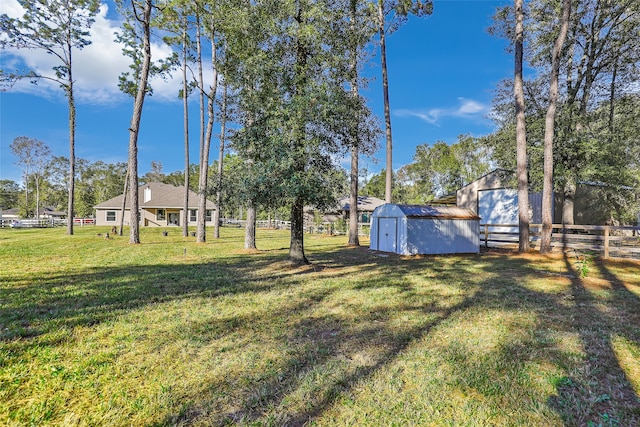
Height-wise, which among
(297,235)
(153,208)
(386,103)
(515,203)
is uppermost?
(386,103)

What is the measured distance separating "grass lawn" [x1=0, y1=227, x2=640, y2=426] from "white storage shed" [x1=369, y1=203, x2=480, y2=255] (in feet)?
18.5

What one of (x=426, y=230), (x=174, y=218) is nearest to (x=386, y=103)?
(x=426, y=230)

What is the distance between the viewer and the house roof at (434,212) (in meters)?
12.8

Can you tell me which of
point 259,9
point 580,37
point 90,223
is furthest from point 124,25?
point 90,223

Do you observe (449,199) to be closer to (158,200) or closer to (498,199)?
(498,199)

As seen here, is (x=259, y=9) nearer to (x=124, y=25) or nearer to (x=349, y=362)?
(x=349, y=362)

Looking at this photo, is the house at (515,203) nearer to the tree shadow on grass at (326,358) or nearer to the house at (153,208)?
the tree shadow on grass at (326,358)

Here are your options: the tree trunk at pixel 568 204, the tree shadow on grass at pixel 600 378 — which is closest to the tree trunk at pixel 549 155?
the tree trunk at pixel 568 204

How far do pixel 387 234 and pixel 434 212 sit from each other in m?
2.25

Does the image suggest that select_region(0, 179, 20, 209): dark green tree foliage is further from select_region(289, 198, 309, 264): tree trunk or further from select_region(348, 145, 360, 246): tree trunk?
select_region(289, 198, 309, 264): tree trunk

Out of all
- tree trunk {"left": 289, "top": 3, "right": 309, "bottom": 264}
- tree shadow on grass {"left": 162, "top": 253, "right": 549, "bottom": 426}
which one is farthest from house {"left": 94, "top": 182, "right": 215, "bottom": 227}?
tree shadow on grass {"left": 162, "top": 253, "right": 549, "bottom": 426}

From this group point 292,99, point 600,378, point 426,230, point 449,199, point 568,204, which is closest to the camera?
point 600,378

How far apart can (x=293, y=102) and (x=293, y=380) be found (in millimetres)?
6640

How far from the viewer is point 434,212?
1332 centimetres
